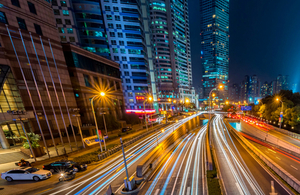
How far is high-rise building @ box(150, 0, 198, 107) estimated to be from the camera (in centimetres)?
8588

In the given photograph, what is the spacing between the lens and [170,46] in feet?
301

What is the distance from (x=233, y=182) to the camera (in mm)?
11773

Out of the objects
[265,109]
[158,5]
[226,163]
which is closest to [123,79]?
[226,163]

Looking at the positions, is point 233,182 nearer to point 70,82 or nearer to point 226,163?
point 226,163

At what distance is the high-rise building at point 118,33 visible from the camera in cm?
4403

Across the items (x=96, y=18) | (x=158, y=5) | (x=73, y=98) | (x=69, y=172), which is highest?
(x=158, y=5)

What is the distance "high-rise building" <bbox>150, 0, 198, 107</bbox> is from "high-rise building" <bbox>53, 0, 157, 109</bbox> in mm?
26232

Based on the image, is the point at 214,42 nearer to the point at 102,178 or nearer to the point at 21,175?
the point at 102,178

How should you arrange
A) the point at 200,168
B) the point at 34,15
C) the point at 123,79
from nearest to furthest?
the point at 200,168 < the point at 34,15 < the point at 123,79

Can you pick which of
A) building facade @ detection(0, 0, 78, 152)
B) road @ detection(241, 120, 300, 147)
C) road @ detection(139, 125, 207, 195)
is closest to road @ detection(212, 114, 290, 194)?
road @ detection(139, 125, 207, 195)

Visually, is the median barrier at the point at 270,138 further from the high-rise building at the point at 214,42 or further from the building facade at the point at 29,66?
the high-rise building at the point at 214,42

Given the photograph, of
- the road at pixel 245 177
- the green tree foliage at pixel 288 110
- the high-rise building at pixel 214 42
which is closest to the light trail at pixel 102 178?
the road at pixel 245 177

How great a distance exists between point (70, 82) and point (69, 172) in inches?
1016

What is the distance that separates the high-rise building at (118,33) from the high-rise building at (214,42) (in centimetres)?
13899
